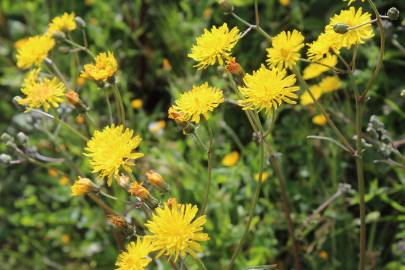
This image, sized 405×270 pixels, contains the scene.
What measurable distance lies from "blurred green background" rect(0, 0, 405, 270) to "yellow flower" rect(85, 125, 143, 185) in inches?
27.1

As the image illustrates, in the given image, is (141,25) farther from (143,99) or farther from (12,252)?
(12,252)

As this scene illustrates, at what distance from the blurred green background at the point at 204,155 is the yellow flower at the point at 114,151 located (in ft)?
2.26

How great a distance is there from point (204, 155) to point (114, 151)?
109 centimetres

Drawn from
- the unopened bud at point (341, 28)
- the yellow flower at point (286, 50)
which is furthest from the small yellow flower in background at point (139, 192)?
the unopened bud at point (341, 28)

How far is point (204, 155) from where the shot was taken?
2430 millimetres

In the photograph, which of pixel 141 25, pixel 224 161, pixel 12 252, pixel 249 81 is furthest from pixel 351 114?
pixel 12 252

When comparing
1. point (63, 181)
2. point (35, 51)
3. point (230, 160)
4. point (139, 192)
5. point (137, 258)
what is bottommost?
point (137, 258)

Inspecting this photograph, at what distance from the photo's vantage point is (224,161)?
2309 millimetres

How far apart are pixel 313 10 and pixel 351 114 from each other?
0.67 m

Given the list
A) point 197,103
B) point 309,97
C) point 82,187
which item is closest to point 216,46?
point 197,103

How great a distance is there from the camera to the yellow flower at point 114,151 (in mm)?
1351

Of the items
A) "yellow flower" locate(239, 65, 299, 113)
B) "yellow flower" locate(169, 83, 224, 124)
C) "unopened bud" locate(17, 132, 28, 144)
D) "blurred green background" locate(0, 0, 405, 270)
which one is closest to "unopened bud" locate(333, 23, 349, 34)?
"yellow flower" locate(239, 65, 299, 113)

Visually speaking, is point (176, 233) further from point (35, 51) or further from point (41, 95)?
point (35, 51)

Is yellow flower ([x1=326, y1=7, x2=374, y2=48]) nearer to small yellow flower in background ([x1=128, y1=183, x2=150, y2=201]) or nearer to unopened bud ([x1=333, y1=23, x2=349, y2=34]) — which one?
unopened bud ([x1=333, y1=23, x2=349, y2=34])
